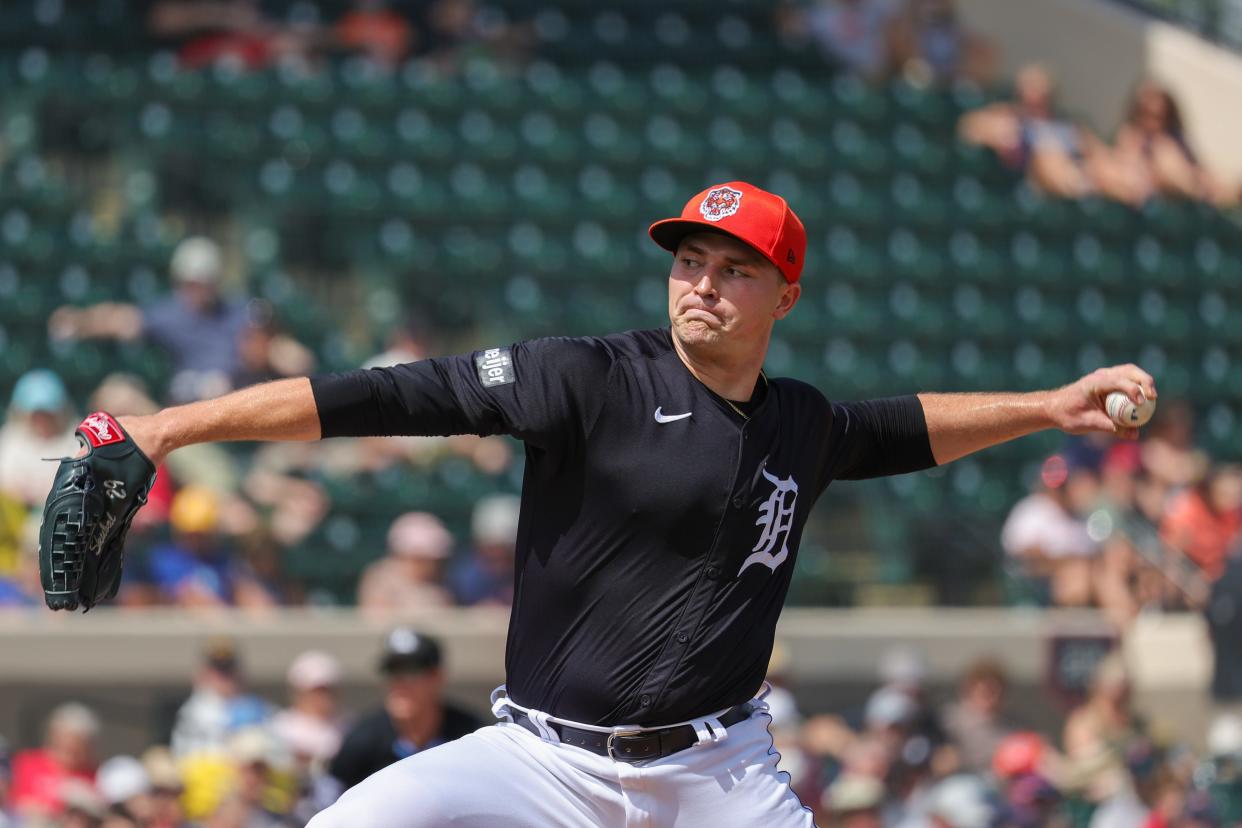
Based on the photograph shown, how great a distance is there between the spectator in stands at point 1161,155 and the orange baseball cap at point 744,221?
388 inches

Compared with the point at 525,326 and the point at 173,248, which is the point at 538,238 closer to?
the point at 525,326

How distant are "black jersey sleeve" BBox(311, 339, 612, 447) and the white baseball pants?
2.08 feet

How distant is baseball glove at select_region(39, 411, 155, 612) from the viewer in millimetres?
3605

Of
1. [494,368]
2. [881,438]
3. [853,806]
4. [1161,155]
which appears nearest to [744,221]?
[494,368]

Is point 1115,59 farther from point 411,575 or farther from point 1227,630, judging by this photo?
point 411,575

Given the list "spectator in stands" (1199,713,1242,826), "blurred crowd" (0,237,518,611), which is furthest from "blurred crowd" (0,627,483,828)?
"spectator in stands" (1199,713,1242,826)

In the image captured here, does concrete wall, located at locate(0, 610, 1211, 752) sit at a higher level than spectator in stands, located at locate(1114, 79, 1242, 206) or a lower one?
lower

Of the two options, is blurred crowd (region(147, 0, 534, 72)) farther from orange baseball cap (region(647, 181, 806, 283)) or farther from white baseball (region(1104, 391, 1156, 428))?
white baseball (region(1104, 391, 1156, 428))

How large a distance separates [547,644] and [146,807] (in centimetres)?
380

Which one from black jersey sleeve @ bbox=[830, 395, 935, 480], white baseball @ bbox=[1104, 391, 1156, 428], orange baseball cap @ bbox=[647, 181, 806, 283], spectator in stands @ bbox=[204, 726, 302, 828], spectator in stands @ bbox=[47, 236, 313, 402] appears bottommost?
spectator in stands @ bbox=[204, 726, 302, 828]

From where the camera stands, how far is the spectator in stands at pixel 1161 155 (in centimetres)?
1351

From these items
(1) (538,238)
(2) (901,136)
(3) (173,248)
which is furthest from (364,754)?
(2) (901,136)

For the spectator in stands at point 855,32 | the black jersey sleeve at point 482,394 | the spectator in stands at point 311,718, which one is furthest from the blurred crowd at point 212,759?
the spectator in stands at point 855,32

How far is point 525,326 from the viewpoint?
38.2 ft
